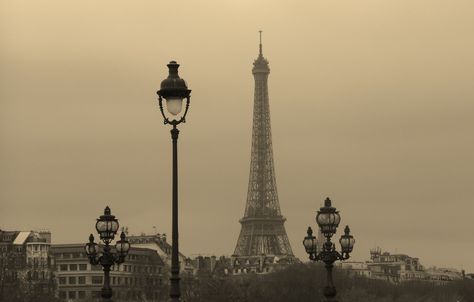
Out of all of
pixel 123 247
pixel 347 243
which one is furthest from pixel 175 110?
pixel 347 243

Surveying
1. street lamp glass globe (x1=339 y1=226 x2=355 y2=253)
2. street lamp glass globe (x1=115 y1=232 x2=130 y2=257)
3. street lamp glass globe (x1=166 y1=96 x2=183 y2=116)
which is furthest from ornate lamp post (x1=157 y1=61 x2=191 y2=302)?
street lamp glass globe (x1=339 y1=226 x2=355 y2=253)

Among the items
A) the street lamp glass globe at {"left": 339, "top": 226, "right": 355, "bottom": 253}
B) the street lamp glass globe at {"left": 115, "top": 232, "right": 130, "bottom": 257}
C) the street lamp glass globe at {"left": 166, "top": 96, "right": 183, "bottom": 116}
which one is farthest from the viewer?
the street lamp glass globe at {"left": 339, "top": 226, "right": 355, "bottom": 253}

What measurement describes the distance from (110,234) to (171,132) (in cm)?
1310

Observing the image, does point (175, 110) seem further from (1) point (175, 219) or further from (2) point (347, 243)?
(2) point (347, 243)

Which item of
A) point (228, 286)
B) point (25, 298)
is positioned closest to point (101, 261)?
point (25, 298)

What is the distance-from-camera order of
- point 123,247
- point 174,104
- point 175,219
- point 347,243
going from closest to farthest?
point 175,219
point 174,104
point 123,247
point 347,243

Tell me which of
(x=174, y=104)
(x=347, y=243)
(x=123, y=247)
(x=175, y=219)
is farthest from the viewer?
(x=347, y=243)

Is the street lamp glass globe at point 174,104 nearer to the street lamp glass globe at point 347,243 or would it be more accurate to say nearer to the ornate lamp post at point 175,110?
the ornate lamp post at point 175,110

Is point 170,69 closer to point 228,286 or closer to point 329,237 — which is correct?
point 329,237

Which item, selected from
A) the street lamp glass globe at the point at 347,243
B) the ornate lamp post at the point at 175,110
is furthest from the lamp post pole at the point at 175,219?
the street lamp glass globe at the point at 347,243

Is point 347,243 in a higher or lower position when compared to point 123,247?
higher

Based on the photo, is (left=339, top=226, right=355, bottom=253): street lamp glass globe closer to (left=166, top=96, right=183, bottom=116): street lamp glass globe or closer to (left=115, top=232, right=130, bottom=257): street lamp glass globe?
(left=115, top=232, right=130, bottom=257): street lamp glass globe

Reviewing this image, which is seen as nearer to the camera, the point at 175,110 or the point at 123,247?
the point at 175,110

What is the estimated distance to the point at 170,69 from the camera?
127ft
